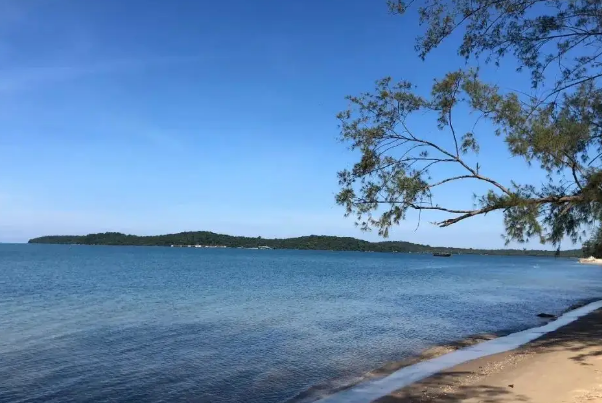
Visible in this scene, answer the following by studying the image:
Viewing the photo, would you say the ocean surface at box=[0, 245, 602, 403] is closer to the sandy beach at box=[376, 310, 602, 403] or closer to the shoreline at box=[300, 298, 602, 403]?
the shoreline at box=[300, 298, 602, 403]

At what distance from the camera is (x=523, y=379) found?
35.2ft

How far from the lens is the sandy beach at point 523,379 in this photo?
9352 mm

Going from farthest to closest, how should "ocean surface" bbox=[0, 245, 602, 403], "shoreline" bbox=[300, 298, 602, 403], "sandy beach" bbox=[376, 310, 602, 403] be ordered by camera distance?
"ocean surface" bbox=[0, 245, 602, 403] < "shoreline" bbox=[300, 298, 602, 403] < "sandy beach" bbox=[376, 310, 602, 403]

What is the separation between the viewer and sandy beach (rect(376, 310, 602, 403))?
30.7ft

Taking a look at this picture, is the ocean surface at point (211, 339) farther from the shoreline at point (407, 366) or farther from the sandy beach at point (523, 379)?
the sandy beach at point (523, 379)

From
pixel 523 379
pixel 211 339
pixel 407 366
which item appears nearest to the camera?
pixel 523 379

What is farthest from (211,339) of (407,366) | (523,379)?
(523,379)

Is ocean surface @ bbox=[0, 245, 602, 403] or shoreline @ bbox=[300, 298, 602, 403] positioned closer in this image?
shoreline @ bbox=[300, 298, 602, 403]

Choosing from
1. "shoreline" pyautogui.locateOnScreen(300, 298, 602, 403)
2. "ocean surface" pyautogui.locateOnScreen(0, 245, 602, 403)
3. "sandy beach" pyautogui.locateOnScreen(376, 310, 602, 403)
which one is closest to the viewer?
"sandy beach" pyautogui.locateOnScreen(376, 310, 602, 403)

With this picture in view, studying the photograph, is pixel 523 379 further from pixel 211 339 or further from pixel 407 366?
pixel 211 339

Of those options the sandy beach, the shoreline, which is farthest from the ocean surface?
the sandy beach

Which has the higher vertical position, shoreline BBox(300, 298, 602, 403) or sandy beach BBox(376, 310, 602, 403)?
sandy beach BBox(376, 310, 602, 403)

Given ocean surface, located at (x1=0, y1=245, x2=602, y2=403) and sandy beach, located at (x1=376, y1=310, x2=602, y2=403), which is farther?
ocean surface, located at (x1=0, y1=245, x2=602, y2=403)

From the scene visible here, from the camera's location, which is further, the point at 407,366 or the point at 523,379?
the point at 407,366
